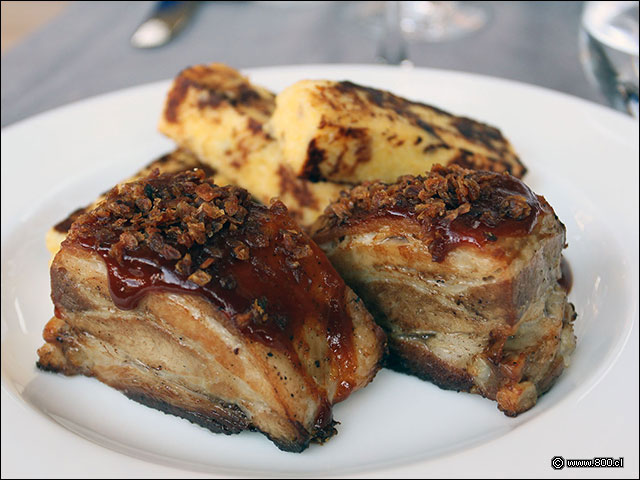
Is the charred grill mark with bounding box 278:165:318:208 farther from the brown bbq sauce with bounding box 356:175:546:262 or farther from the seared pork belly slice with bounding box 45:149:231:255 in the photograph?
the brown bbq sauce with bounding box 356:175:546:262

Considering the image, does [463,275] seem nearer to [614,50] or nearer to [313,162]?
[313,162]

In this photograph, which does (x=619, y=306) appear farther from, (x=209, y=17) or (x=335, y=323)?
(x=209, y=17)

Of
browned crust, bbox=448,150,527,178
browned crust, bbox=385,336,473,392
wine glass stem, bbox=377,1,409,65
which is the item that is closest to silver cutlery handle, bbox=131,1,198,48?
wine glass stem, bbox=377,1,409,65

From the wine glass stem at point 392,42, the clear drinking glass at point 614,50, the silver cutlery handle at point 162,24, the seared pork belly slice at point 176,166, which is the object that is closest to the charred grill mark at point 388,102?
the seared pork belly slice at point 176,166

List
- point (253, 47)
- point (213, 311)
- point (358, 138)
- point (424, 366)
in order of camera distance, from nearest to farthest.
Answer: point (213, 311), point (424, 366), point (358, 138), point (253, 47)

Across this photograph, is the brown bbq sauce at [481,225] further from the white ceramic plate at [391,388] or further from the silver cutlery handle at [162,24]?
the silver cutlery handle at [162,24]

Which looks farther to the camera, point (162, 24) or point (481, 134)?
point (162, 24)

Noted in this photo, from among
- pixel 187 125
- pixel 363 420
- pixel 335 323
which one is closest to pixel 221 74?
pixel 187 125

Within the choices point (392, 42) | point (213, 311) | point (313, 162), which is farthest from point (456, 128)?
point (392, 42)
